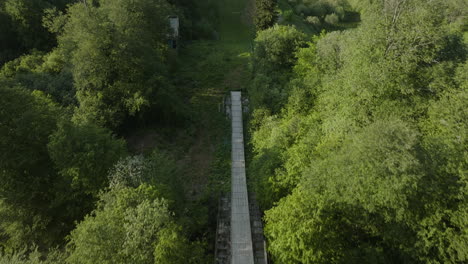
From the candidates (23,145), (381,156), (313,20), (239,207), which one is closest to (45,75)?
(23,145)

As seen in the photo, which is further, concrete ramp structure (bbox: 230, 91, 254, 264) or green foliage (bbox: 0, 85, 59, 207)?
green foliage (bbox: 0, 85, 59, 207)

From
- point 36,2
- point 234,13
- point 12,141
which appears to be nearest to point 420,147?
point 12,141

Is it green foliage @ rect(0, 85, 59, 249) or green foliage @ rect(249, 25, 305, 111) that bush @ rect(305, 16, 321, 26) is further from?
green foliage @ rect(0, 85, 59, 249)

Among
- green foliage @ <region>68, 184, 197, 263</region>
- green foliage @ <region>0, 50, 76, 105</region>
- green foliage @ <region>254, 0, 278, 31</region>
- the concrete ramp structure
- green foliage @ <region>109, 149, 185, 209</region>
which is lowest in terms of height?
the concrete ramp structure

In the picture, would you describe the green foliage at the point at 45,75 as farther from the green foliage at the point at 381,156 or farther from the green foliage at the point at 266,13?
the green foliage at the point at 266,13

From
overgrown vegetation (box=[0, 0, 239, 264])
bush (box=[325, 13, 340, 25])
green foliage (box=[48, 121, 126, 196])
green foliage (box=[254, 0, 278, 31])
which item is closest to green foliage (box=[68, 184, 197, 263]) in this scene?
overgrown vegetation (box=[0, 0, 239, 264])

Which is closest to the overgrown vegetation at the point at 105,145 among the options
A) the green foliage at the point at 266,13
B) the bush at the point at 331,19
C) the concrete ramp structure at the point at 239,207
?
the concrete ramp structure at the point at 239,207
